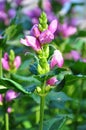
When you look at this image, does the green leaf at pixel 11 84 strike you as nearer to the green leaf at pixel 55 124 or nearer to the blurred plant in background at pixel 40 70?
the blurred plant in background at pixel 40 70

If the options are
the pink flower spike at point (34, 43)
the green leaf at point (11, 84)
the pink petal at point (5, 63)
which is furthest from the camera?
the pink petal at point (5, 63)

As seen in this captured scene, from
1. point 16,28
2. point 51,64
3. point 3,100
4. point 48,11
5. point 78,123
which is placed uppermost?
point 48,11

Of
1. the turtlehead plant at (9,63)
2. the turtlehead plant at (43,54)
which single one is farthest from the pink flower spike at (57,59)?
the turtlehead plant at (9,63)

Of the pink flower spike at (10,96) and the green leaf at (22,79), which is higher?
the green leaf at (22,79)

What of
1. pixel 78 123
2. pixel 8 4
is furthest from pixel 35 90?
pixel 8 4

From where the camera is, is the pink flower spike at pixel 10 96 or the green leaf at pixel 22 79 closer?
the green leaf at pixel 22 79

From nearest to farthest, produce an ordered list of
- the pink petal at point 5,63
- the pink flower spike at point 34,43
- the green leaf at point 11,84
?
1. the green leaf at point 11,84
2. the pink flower spike at point 34,43
3. the pink petal at point 5,63

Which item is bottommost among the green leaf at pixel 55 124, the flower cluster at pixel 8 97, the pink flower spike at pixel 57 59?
the green leaf at pixel 55 124

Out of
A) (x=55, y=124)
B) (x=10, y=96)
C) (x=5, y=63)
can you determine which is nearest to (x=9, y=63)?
(x=5, y=63)

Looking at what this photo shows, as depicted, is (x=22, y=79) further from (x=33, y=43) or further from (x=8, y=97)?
(x=8, y=97)

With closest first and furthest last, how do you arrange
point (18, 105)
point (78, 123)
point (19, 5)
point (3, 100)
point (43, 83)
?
point (43, 83), point (3, 100), point (78, 123), point (18, 105), point (19, 5)

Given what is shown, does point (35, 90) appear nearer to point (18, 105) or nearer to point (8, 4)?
point (18, 105)
